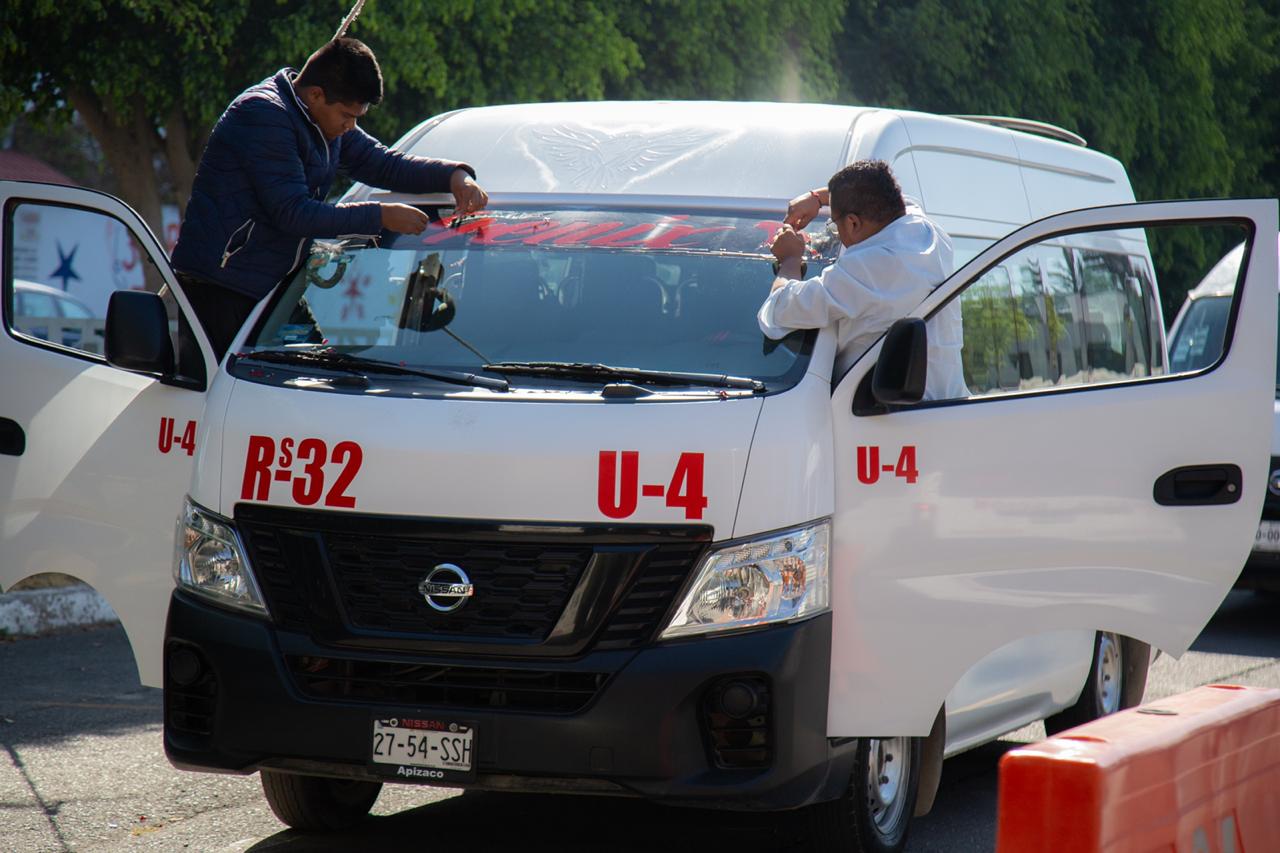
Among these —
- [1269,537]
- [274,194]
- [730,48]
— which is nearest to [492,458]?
[274,194]

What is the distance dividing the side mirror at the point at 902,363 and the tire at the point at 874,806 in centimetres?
96

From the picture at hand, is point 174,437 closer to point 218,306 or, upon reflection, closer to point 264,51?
point 218,306

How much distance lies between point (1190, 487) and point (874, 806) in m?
1.27

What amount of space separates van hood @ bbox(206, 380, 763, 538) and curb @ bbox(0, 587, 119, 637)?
4.80m

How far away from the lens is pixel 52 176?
104 feet

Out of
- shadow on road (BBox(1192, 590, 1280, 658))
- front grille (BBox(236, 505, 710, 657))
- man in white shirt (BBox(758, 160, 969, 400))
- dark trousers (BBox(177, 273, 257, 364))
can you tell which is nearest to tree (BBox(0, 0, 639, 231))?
shadow on road (BBox(1192, 590, 1280, 658))

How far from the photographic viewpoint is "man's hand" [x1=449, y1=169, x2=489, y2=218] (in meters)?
5.54

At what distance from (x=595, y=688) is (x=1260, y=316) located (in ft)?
6.40

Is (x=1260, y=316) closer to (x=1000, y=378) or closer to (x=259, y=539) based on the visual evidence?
(x=1000, y=378)

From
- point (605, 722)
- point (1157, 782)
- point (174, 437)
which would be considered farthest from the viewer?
point (174, 437)

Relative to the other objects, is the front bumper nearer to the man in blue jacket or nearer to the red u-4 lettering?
the red u-4 lettering

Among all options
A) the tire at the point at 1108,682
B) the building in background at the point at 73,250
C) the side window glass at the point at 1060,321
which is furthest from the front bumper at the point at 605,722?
the building in background at the point at 73,250

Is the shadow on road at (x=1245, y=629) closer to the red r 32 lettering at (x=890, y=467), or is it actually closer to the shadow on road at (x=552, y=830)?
the shadow on road at (x=552, y=830)

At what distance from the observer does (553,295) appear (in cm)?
516
